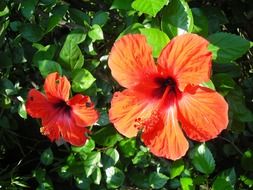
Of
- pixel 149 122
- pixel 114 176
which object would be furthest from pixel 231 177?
pixel 149 122

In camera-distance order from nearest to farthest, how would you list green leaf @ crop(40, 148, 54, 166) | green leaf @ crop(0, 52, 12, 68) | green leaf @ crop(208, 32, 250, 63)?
1. green leaf @ crop(208, 32, 250, 63)
2. green leaf @ crop(0, 52, 12, 68)
3. green leaf @ crop(40, 148, 54, 166)

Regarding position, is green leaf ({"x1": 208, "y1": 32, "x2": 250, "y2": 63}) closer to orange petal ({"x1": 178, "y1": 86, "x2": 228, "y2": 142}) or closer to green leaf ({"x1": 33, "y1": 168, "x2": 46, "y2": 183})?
orange petal ({"x1": 178, "y1": 86, "x2": 228, "y2": 142})

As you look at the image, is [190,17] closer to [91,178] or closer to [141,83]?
[141,83]

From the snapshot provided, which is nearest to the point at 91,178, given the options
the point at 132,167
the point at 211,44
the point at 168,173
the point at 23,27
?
the point at 132,167

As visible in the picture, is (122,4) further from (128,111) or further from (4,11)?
(4,11)

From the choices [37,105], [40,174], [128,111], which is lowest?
[40,174]

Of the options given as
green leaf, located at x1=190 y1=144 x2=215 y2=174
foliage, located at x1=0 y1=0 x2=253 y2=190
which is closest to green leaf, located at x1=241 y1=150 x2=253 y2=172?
foliage, located at x1=0 y1=0 x2=253 y2=190
